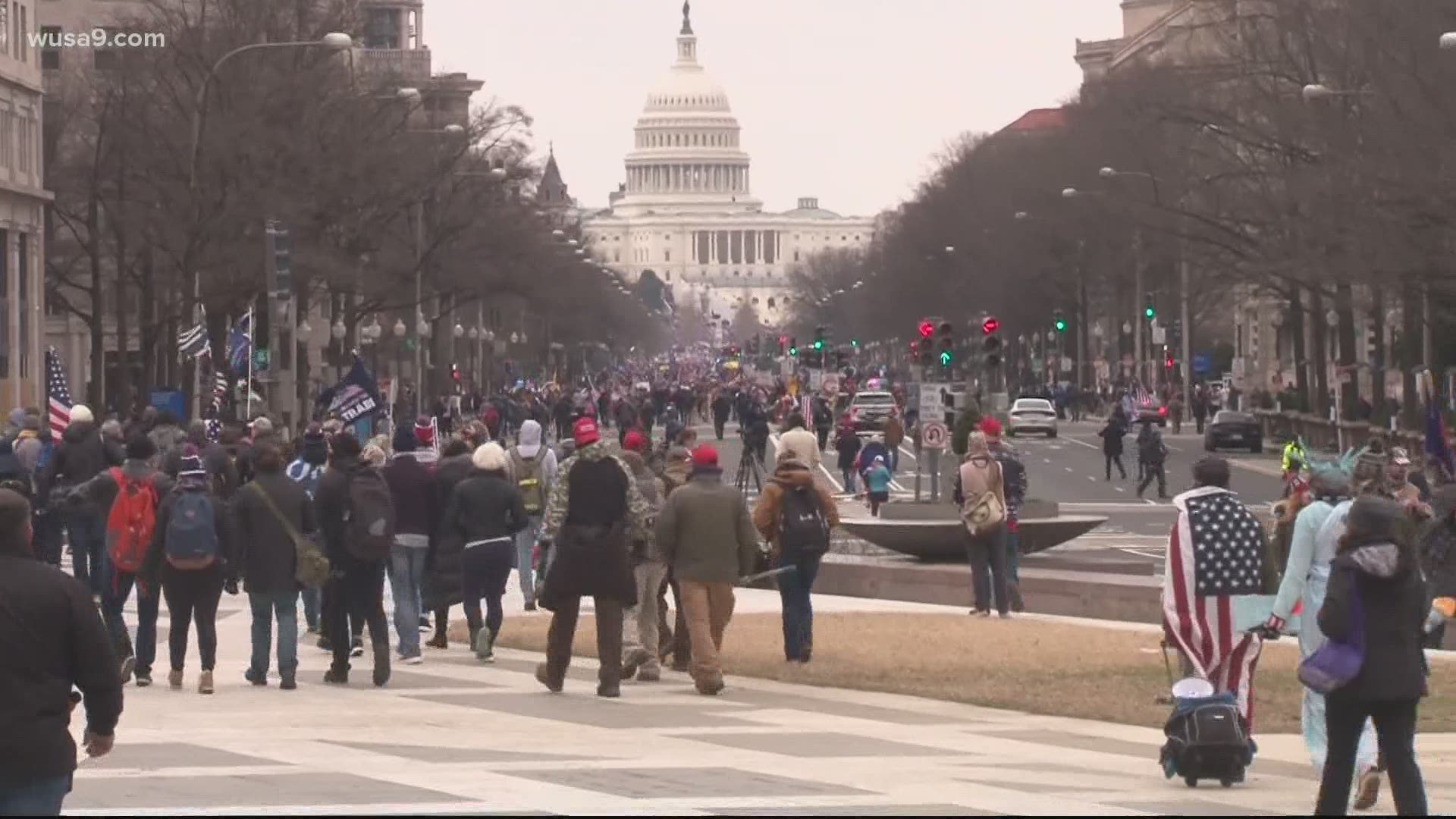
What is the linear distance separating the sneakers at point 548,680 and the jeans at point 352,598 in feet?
3.55

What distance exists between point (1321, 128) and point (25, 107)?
28600 mm

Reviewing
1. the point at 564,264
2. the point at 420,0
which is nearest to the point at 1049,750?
the point at 564,264

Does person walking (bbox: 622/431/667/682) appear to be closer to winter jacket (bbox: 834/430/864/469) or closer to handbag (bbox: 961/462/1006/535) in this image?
handbag (bbox: 961/462/1006/535)

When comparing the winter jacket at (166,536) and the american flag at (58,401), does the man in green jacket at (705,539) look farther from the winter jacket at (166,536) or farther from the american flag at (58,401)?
the american flag at (58,401)

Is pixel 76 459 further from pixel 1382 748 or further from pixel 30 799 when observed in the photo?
pixel 30 799

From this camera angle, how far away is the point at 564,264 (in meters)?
118

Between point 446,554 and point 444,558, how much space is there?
0.06 m

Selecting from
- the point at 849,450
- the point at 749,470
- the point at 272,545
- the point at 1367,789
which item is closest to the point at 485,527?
the point at 272,545

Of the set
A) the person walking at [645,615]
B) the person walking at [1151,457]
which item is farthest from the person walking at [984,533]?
the person walking at [1151,457]

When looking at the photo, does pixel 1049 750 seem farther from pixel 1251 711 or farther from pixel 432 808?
pixel 432 808

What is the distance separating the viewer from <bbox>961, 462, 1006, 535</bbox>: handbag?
87.3 feet

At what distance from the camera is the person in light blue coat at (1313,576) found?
571 inches

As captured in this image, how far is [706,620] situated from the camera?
20109 mm

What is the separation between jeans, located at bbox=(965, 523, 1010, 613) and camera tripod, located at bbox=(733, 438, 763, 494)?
64.4 feet
